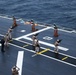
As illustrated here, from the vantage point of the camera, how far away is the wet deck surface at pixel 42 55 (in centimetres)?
3256

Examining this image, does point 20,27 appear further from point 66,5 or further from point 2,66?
point 66,5

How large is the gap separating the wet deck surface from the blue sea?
62.4ft

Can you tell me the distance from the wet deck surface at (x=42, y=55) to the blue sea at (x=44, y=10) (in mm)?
19013

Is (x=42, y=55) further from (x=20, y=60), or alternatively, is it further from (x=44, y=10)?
(x=44, y=10)

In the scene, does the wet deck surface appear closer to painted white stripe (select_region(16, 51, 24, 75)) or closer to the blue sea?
painted white stripe (select_region(16, 51, 24, 75))

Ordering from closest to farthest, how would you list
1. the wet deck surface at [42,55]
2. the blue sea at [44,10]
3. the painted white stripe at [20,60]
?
1. the wet deck surface at [42,55]
2. the painted white stripe at [20,60]
3. the blue sea at [44,10]

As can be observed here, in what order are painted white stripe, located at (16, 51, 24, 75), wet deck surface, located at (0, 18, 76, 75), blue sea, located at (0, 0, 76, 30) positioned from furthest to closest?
blue sea, located at (0, 0, 76, 30), painted white stripe, located at (16, 51, 24, 75), wet deck surface, located at (0, 18, 76, 75)

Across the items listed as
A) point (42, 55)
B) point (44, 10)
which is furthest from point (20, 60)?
point (44, 10)

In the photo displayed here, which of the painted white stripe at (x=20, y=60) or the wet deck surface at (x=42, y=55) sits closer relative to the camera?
the wet deck surface at (x=42, y=55)

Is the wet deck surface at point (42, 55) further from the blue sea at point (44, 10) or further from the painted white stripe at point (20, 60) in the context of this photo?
the blue sea at point (44, 10)

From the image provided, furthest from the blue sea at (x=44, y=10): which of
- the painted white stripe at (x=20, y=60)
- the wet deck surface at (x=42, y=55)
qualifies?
the painted white stripe at (x=20, y=60)

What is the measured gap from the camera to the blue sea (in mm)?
68625

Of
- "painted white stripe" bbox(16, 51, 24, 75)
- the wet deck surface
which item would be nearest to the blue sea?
the wet deck surface

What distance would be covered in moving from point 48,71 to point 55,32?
13103 millimetres
